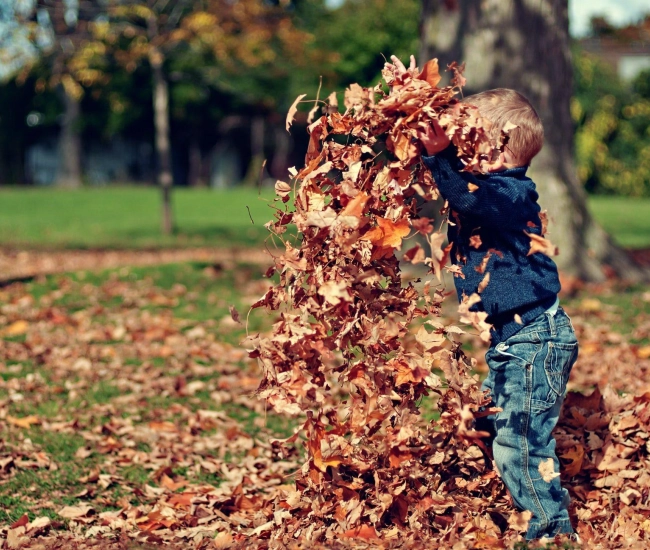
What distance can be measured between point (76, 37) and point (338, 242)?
1290 cm

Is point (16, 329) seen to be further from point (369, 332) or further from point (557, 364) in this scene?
point (557, 364)

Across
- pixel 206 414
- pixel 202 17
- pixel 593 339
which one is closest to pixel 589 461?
pixel 206 414

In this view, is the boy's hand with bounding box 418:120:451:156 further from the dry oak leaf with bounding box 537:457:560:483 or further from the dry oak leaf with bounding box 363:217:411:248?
the dry oak leaf with bounding box 537:457:560:483

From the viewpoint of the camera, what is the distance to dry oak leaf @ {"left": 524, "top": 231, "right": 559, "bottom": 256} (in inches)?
118

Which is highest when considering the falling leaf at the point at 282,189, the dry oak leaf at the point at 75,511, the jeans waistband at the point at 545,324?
the falling leaf at the point at 282,189

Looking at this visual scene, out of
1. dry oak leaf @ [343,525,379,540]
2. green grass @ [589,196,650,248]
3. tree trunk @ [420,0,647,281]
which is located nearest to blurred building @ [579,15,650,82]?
green grass @ [589,196,650,248]

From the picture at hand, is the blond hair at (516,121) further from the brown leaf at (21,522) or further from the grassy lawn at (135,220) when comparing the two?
the grassy lawn at (135,220)

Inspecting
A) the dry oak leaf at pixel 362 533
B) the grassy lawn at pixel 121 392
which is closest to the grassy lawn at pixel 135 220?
the grassy lawn at pixel 121 392

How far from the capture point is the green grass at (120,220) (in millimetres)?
15523

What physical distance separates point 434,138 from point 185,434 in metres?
2.71

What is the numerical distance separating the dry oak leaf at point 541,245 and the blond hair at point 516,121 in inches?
13.3

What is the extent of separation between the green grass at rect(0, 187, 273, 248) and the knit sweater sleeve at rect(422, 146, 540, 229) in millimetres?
10443

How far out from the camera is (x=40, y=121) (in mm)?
39562

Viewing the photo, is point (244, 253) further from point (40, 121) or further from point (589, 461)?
point (40, 121)
